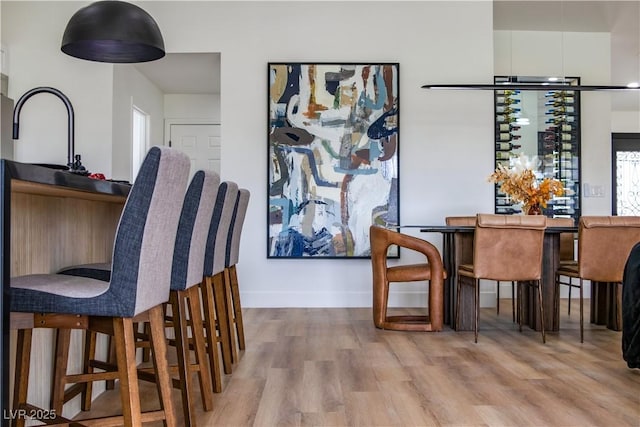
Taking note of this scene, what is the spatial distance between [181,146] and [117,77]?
2.33 metres

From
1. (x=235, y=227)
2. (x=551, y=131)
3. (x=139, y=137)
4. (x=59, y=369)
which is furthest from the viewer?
(x=139, y=137)

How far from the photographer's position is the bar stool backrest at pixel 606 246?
3691 mm

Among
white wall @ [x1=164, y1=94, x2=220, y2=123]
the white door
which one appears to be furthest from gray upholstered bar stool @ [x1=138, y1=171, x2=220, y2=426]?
white wall @ [x1=164, y1=94, x2=220, y2=123]

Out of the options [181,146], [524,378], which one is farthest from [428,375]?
[181,146]

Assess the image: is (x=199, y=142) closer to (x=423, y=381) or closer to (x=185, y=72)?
(x=185, y=72)

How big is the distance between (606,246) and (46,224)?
3.46 m

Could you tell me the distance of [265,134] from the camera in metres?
5.21

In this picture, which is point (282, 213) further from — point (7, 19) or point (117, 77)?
point (7, 19)

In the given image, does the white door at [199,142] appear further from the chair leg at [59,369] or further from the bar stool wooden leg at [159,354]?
the bar stool wooden leg at [159,354]

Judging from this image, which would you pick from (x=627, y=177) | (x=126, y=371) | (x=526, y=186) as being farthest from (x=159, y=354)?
(x=627, y=177)

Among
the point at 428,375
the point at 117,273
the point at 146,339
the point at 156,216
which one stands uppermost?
the point at 156,216

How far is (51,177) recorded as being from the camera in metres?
1.43

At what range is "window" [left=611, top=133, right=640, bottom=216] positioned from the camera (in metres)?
8.35

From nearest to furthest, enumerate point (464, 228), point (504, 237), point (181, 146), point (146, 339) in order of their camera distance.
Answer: point (146, 339) < point (504, 237) < point (464, 228) < point (181, 146)
